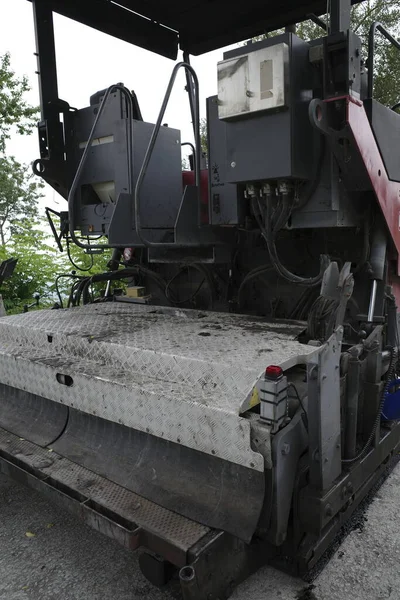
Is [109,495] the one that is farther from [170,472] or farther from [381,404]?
[381,404]

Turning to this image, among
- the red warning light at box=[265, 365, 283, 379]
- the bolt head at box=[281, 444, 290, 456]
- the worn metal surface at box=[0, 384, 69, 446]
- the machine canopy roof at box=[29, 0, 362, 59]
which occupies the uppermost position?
the machine canopy roof at box=[29, 0, 362, 59]

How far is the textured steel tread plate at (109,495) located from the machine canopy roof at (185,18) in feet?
10.8

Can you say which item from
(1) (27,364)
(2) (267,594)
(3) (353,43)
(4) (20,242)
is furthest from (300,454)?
(4) (20,242)

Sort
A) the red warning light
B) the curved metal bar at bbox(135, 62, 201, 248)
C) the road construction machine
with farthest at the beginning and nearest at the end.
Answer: the curved metal bar at bbox(135, 62, 201, 248)
the road construction machine
the red warning light

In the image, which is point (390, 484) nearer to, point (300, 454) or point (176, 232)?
point (300, 454)

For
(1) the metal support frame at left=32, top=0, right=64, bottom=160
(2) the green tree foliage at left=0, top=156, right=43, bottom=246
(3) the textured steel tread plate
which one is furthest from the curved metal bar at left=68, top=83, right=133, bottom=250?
(2) the green tree foliage at left=0, top=156, right=43, bottom=246

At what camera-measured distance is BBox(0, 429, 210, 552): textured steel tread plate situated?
200 centimetres

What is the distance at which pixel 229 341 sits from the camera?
108 inches

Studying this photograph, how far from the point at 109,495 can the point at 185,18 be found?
12.6 ft

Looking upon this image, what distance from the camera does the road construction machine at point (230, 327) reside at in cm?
208

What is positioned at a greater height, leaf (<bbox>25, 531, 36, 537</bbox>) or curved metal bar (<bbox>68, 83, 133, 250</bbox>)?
curved metal bar (<bbox>68, 83, 133, 250</bbox>)

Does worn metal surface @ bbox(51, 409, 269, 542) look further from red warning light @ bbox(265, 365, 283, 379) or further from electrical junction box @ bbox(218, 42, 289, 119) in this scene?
electrical junction box @ bbox(218, 42, 289, 119)

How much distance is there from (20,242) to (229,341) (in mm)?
6202

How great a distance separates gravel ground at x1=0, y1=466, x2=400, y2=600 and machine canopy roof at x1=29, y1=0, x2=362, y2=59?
12.0 feet
